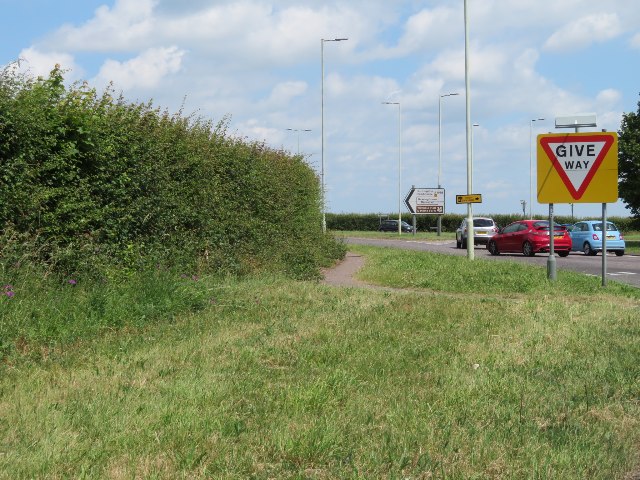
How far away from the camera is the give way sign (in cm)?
1661

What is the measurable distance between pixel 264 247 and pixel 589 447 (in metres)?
12.0

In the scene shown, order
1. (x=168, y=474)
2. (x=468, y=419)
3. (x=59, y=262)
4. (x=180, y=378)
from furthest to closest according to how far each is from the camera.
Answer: (x=59, y=262) → (x=180, y=378) → (x=468, y=419) → (x=168, y=474)

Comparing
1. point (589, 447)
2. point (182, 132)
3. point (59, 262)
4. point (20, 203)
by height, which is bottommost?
point (589, 447)

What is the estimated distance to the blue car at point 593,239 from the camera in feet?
118

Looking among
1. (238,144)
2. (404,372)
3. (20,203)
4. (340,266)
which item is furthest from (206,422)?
(340,266)

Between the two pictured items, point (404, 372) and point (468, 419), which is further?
point (404, 372)

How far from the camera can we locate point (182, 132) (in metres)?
14.3

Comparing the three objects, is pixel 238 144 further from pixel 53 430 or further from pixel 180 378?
pixel 53 430

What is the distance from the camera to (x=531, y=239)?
34656mm

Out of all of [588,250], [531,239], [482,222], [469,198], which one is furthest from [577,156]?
[482,222]

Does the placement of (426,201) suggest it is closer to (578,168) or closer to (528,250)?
(528,250)

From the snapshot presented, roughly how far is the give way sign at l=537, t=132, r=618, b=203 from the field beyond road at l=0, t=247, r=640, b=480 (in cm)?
594

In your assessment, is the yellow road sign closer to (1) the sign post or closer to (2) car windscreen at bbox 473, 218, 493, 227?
(1) the sign post

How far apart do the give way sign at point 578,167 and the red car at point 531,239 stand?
1665 centimetres
